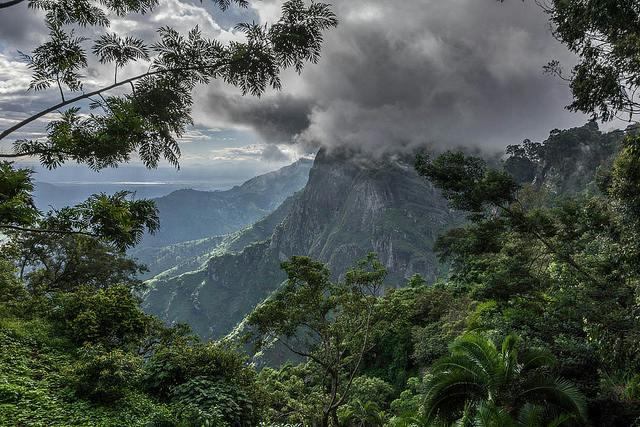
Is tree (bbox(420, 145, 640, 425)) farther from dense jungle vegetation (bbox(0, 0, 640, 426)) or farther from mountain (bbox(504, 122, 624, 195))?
mountain (bbox(504, 122, 624, 195))

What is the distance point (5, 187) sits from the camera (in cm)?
655

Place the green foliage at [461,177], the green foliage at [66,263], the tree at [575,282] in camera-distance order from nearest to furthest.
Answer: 1. the tree at [575,282]
2. the green foliage at [461,177]
3. the green foliage at [66,263]

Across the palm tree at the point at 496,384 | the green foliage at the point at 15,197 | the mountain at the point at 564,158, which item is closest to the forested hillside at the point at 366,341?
the palm tree at the point at 496,384

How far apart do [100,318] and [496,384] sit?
13.2 metres

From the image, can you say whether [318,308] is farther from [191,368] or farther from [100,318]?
[100,318]

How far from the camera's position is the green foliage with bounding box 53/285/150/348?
1186 cm

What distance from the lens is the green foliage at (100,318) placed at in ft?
38.9

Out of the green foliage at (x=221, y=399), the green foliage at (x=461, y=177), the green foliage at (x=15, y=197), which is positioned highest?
the green foliage at (x=461, y=177)

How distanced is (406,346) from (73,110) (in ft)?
92.9

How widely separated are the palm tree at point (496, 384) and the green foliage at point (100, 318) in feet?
34.9

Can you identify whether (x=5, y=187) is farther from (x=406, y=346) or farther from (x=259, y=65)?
(x=406, y=346)

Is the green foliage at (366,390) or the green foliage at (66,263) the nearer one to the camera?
the green foliage at (366,390)

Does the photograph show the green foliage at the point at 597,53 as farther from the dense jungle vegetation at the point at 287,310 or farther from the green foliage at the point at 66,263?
the green foliage at the point at 66,263

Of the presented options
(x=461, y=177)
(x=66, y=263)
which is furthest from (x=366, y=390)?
(x=66, y=263)
